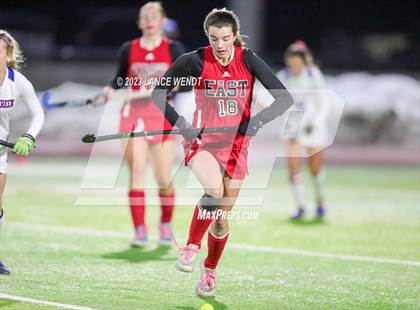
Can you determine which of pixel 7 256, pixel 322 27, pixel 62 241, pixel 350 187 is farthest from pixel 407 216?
pixel 322 27

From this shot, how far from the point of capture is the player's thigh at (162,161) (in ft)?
31.1

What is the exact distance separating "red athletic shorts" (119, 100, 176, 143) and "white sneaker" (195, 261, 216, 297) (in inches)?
101

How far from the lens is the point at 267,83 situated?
6.84 metres

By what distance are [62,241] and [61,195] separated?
3.96 m

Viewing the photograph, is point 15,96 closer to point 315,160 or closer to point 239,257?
point 239,257

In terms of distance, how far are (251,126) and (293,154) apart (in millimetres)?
5001

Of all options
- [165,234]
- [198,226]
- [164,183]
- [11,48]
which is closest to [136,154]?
[164,183]

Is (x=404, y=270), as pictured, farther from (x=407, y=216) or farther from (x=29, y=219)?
(x=29, y=219)

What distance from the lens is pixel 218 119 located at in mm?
6918

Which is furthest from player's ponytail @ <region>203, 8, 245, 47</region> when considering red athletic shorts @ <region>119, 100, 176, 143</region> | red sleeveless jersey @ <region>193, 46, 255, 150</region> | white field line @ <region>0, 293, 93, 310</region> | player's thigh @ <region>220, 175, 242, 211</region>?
red athletic shorts @ <region>119, 100, 176, 143</region>

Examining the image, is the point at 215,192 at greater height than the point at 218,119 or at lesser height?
lesser

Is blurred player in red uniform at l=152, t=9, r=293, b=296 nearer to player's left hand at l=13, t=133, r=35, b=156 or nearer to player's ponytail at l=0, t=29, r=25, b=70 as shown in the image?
player's left hand at l=13, t=133, r=35, b=156

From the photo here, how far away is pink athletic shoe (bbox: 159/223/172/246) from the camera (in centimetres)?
951

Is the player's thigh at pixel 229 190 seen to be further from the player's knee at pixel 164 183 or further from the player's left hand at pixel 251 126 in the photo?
the player's knee at pixel 164 183
